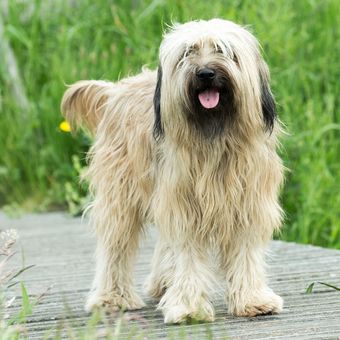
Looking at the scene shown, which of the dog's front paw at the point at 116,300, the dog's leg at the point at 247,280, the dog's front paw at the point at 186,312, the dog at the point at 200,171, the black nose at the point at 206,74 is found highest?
the black nose at the point at 206,74

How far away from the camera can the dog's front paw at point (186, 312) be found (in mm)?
5207

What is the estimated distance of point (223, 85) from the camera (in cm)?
511

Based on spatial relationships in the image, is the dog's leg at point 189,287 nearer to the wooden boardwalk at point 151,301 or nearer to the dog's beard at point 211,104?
the wooden boardwalk at point 151,301

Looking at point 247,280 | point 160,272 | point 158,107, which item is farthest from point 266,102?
point 160,272

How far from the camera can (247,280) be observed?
215 inches

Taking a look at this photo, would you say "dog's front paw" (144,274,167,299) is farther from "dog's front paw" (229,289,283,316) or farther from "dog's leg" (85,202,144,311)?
"dog's front paw" (229,289,283,316)

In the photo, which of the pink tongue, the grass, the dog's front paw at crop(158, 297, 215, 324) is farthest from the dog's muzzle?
the grass

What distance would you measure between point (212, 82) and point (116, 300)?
1.43 metres

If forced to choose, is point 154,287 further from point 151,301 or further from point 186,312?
point 186,312

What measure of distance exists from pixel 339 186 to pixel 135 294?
314cm

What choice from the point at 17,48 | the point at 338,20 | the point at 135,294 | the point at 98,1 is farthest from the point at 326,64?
the point at 135,294

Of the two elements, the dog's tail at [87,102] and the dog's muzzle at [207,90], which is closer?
the dog's muzzle at [207,90]

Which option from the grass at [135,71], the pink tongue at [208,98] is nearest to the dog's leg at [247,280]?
the pink tongue at [208,98]

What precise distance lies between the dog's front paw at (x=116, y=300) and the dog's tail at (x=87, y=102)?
1.02m
